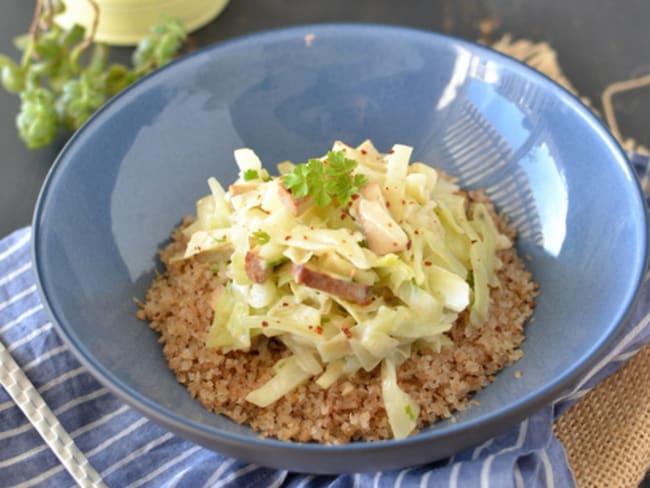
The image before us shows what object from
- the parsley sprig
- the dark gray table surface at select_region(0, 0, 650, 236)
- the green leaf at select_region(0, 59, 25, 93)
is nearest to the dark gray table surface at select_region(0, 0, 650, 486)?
the dark gray table surface at select_region(0, 0, 650, 236)

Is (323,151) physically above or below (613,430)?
above

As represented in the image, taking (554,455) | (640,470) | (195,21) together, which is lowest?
(640,470)

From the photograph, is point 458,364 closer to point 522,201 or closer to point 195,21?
point 522,201

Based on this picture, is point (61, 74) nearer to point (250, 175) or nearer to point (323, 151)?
point (323, 151)

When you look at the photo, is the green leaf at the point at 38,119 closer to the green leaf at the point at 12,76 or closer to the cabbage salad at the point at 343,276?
the green leaf at the point at 12,76

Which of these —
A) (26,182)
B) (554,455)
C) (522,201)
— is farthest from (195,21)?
(554,455)

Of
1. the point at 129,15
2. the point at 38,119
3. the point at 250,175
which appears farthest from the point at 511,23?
the point at 38,119

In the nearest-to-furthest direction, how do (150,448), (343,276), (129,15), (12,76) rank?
(343,276), (150,448), (12,76), (129,15)

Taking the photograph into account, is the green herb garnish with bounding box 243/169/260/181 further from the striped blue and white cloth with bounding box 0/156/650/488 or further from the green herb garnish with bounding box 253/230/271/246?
the striped blue and white cloth with bounding box 0/156/650/488
